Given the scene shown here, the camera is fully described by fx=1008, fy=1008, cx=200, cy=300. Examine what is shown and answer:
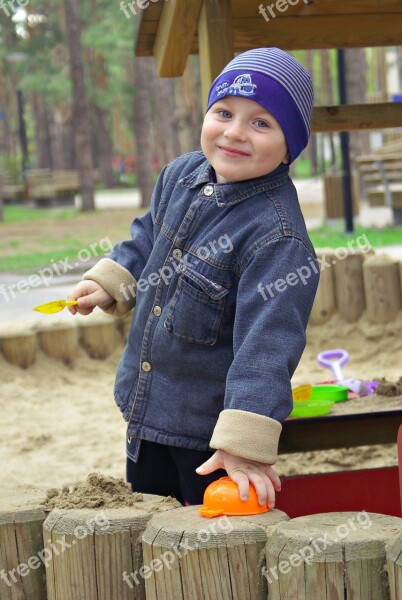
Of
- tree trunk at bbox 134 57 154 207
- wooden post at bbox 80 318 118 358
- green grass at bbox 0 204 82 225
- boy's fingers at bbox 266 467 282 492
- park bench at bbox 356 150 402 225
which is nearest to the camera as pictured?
boy's fingers at bbox 266 467 282 492

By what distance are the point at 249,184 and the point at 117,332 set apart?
12.1 feet

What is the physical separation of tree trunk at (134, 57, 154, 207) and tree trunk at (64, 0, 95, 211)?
1097 millimetres

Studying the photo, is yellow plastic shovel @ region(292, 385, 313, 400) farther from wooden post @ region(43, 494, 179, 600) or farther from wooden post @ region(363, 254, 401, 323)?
wooden post @ region(363, 254, 401, 323)

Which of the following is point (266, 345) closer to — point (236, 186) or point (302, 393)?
point (236, 186)

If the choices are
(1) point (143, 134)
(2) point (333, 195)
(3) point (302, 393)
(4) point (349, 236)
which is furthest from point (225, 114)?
(1) point (143, 134)

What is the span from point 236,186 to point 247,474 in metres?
0.66

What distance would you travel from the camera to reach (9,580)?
80.5 inches

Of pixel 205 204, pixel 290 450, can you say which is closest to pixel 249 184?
pixel 205 204

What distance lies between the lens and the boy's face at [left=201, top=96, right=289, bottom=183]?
2.16 meters

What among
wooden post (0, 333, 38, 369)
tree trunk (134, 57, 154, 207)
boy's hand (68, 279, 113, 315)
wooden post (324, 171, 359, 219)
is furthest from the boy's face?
tree trunk (134, 57, 154, 207)

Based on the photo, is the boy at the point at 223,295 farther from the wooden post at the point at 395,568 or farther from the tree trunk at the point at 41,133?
the tree trunk at the point at 41,133

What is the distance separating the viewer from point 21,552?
80.3 inches

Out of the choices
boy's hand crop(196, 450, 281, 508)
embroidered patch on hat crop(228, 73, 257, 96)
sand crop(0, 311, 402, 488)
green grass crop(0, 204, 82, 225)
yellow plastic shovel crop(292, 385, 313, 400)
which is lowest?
green grass crop(0, 204, 82, 225)

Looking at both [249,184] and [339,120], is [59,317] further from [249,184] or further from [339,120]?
[249,184]
